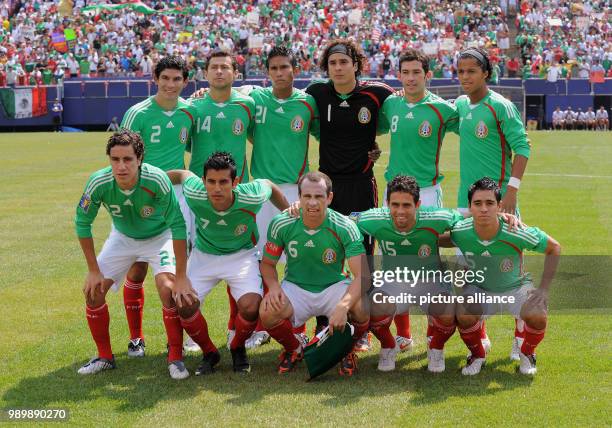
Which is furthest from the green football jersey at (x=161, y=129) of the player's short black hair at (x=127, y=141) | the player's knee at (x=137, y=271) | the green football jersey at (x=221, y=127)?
the player's short black hair at (x=127, y=141)

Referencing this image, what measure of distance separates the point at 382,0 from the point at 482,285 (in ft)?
143

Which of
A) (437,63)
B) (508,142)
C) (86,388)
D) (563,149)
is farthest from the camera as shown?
(437,63)

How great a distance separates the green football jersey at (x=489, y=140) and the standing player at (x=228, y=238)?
5.06 feet

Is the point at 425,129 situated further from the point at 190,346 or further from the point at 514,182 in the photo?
the point at 190,346

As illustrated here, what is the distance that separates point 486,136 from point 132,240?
2.90m

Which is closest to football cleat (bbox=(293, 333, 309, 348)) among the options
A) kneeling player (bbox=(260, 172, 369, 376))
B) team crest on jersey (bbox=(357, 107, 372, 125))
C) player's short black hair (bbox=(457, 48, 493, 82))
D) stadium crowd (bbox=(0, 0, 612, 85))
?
kneeling player (bbox=(260, 172, 369, 376))

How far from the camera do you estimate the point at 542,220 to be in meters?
13.8

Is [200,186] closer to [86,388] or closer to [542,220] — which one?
[86,388]

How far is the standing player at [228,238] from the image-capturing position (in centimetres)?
653

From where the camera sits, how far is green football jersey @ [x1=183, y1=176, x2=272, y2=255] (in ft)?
22.1

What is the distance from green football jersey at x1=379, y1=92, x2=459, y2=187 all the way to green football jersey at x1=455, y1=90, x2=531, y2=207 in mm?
234

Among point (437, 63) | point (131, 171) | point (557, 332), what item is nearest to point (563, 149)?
point (437, 63)

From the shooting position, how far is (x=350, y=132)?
7.79m

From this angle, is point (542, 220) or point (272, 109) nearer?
point (272, 109)
